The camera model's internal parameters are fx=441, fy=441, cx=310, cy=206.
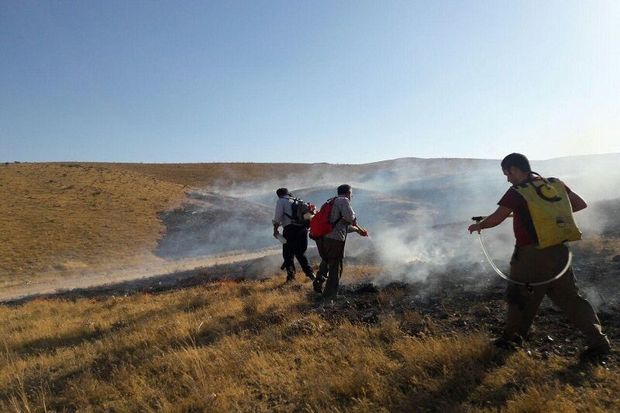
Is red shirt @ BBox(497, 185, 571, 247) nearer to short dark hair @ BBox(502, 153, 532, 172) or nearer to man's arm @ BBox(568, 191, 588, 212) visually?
short dark hair @ BBox(502, 153, 532, 172)

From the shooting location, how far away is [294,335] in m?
5.75

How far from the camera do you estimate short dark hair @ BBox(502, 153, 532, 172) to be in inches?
162

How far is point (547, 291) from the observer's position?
404 cm

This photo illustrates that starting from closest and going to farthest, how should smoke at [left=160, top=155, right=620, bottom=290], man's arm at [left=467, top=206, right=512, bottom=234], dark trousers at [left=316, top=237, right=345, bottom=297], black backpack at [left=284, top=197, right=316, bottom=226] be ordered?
man's arm at [left=467, top=206, right=512, bottom=234]
dark trousers at [left=316, top=237, right=345, bottom=297]
black backpack at [left=284, top=197, right=316, bottom=226]
smoke at [left=160, top=155, right=620, bottom=290]

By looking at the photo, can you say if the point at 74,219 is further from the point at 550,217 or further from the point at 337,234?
the point at 550,217

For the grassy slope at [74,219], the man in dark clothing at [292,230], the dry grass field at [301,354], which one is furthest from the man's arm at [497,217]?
the grassy slope at [74,219]

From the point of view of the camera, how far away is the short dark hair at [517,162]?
4117 millimetres

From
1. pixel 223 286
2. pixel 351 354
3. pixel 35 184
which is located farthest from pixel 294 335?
pixel 35 184

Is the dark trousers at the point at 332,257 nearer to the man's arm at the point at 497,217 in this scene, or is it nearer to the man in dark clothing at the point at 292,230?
the man in dark clothing at the point at 292,230

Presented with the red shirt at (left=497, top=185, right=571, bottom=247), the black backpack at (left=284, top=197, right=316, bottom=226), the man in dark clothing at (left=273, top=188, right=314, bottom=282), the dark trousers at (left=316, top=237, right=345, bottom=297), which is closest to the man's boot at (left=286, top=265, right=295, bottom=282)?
the man in dark clothing at (left=273, top=188, right=314, bottom=282)

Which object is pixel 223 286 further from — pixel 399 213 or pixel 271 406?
pixel 399 213

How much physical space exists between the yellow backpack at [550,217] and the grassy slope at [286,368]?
1.11 meters

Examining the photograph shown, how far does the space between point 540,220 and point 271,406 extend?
2900 millimetres

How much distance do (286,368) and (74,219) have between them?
28008 millimetres
